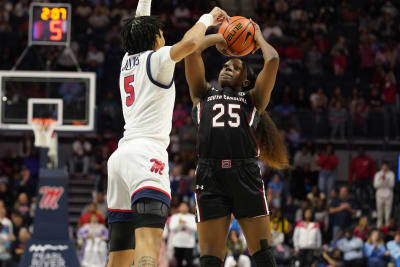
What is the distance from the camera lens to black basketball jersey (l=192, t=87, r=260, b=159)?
20.4 ft

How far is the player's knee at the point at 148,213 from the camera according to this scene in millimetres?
5066

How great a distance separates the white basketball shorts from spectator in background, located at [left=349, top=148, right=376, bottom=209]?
14154 millimetres

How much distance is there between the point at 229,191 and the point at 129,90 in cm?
127

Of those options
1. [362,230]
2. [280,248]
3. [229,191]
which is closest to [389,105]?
[362,230]

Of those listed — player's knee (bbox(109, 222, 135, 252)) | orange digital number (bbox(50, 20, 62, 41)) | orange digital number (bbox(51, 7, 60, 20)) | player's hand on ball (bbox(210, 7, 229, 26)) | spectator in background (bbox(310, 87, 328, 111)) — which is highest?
orange digital number (bbox(51, 7, 60, 20))

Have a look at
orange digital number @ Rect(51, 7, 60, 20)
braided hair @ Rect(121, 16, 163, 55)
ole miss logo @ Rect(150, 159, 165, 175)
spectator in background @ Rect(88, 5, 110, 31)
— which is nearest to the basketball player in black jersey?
braided hair @ Rect(121, 16, 163, 55)

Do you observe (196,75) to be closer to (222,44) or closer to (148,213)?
(222,44)

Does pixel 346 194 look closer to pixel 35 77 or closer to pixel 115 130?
pixel 115 130

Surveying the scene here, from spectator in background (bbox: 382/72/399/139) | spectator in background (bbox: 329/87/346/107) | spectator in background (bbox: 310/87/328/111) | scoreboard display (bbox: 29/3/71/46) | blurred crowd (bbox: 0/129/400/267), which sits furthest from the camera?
spectator in background (bbox: 310/87/328/111)

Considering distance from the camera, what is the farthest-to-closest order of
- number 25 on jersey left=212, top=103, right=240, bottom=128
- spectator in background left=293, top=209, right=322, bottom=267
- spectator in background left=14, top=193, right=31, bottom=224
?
spectator in background left=14, top=193, right=31, bottom=224, spectator in background left=293, top=209, right=322, bottom=267, number 25 on jersey left=212, top=103, right=240, bottom=128

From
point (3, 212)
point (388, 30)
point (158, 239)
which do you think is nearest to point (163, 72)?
point (158, 239)

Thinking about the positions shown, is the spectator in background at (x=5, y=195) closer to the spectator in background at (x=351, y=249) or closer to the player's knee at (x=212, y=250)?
the spectator in background at (x=351, y=249)

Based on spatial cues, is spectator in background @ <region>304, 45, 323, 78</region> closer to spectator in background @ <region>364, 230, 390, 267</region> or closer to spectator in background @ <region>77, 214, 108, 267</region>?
spectator in background @ <region>364, 230, 390, 267</region>

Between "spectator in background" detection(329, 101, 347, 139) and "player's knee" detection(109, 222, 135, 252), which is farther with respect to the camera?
"spectator in background" detection(329, 101, 347, 139)
